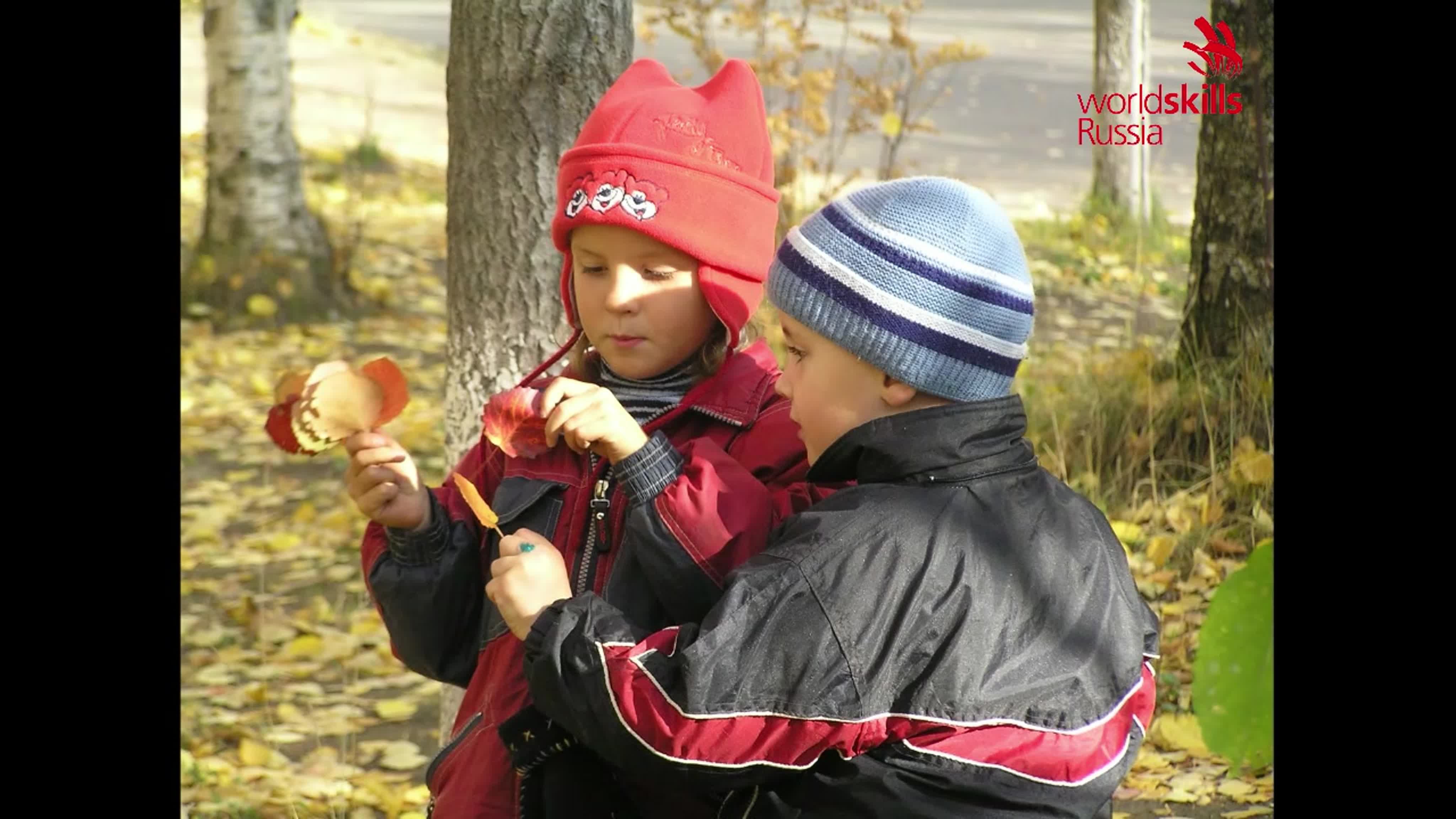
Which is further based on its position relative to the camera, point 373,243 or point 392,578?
point 373,243

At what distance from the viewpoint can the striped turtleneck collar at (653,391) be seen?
231 centimetres

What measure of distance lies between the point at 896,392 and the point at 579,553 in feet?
1.81

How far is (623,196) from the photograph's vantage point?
7.31ft

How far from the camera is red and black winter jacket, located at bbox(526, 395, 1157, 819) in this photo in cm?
181

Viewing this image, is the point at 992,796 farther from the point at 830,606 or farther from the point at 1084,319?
the point at 1084,319

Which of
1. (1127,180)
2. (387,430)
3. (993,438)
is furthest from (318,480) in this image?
(1127,180)

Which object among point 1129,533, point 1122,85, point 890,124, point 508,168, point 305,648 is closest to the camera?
point 508,168

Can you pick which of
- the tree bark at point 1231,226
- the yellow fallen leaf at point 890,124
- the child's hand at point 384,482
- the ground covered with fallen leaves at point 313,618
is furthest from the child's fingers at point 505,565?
the yellow fallen leaf at point 890,124

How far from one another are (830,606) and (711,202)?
745 millimetres

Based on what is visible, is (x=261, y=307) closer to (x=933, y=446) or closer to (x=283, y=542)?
(x=283, y=542)

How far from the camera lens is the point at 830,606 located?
182 cm

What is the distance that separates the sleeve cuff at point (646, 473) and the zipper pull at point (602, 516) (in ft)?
0.46

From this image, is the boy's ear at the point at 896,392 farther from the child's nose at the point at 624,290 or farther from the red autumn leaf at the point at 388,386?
the red autumn leaf at the point at 388,386

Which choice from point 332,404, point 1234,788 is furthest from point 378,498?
point 1234,788
